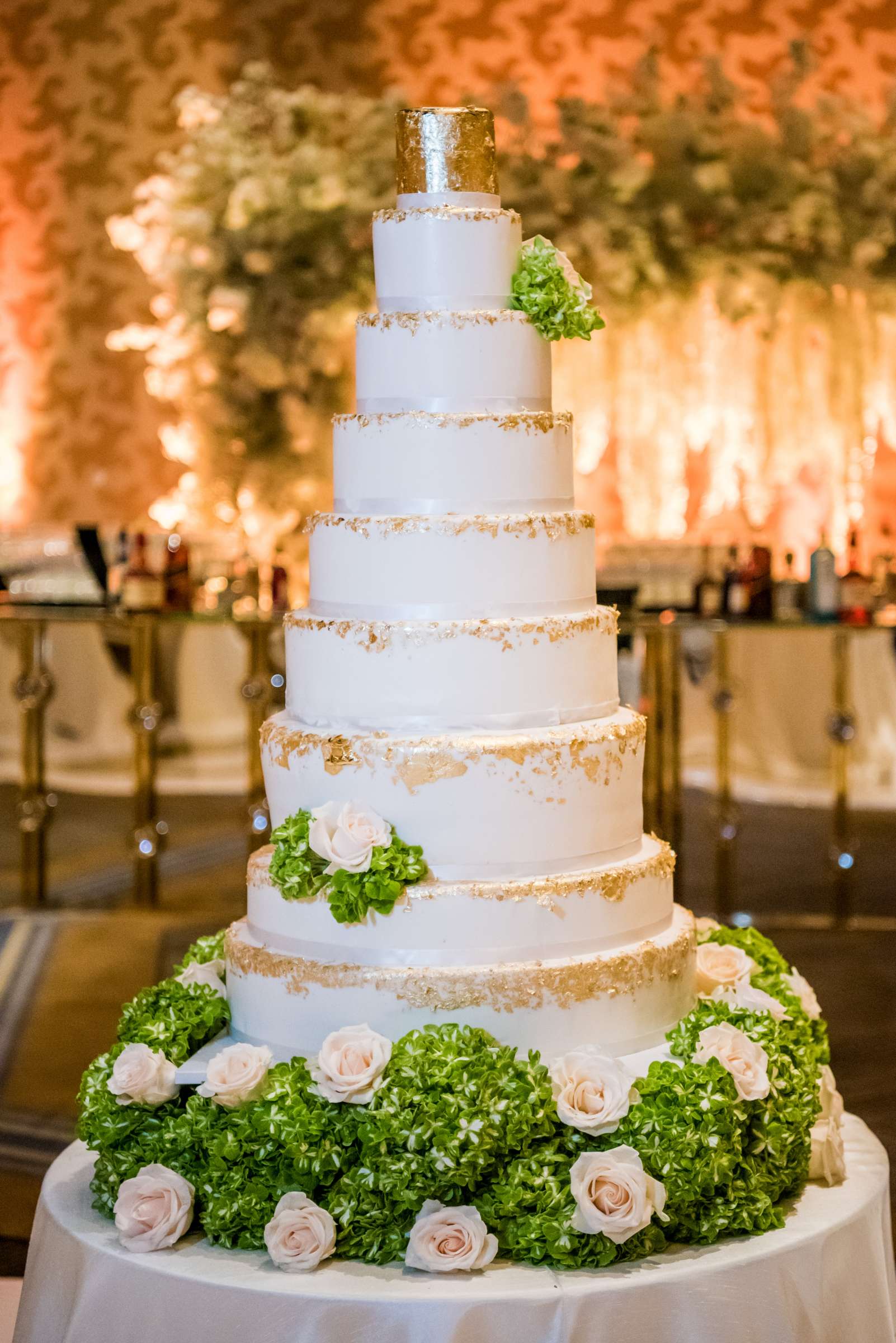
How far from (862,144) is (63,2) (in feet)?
12.2

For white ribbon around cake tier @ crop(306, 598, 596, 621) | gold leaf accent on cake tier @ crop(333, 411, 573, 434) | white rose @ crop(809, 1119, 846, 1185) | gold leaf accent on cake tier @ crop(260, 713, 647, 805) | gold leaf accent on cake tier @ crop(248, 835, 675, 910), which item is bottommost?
white rose @ crop(809, 1119, 846, 1185)

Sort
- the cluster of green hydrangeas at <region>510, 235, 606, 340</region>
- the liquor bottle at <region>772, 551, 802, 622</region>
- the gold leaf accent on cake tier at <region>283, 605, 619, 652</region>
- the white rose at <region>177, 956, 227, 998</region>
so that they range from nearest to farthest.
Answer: the gold leaf accent on cake tier at <region>283, 605, 619, 652</region> → the cluster of green hydrangeas at <region>510, 235, 606, 340</region> → the white rose at <region>177, 956, 227, 998</region> → the liquor bottle at <region>772, 551, 802, 622</region>

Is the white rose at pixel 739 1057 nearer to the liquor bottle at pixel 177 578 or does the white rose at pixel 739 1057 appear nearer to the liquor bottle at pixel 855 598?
the liquor bottle at pixel 855 598

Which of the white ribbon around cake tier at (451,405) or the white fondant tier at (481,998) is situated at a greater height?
the white ribbon around cake tier at (451,405)

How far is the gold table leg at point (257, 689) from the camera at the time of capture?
523 cm

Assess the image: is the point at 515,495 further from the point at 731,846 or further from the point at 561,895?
the point at 731,846

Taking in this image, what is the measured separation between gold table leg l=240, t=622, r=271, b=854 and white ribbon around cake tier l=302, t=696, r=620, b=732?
285cm

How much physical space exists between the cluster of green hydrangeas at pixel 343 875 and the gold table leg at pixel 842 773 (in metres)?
2.96

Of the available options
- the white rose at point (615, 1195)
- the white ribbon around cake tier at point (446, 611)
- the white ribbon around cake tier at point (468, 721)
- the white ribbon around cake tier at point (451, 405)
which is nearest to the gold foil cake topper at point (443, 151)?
the white ribbon around cake tier at point (451, 405)

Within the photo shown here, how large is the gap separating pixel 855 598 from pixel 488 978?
3.05 m

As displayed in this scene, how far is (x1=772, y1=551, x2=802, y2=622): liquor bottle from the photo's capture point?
5.07 m

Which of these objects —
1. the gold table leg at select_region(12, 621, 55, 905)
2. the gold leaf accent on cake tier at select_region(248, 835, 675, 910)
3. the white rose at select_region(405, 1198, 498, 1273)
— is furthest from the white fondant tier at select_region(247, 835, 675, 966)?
the gold table leg at select_region(12, 621, 55, 905)

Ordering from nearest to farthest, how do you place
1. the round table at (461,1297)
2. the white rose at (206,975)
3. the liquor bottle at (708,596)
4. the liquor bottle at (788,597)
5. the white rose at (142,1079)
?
the round table at (461,1297) < the white rose at (142,1079) < the white rose at (206,975) < the liquor bottle at (788,597) < the liquor bottle at (708,596)

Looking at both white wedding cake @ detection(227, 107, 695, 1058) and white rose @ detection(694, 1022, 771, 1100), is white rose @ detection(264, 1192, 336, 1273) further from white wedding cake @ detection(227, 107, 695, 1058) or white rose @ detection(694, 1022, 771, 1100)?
white rose @ detection(694, 1022, 771, 1100)
